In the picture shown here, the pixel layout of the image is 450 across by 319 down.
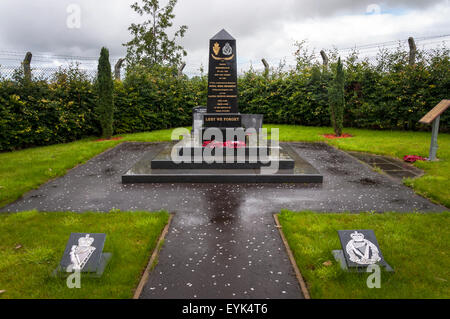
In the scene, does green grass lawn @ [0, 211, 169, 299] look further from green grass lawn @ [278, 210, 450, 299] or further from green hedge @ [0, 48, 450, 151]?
green hedge @ [0, 48, 450, 151]

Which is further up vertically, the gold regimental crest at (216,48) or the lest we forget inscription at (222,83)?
the gold regimental crest at (216,48)

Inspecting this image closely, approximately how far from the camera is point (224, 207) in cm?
512

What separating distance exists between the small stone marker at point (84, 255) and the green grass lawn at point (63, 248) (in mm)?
100

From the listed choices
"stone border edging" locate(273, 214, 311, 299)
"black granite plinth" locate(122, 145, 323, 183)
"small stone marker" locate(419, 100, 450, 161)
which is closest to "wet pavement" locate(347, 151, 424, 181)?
"small stone marker" locate(419, 100, 450, 161)

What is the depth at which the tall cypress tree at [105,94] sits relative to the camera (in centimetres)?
1170

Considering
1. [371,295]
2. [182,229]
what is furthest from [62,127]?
[371,295]


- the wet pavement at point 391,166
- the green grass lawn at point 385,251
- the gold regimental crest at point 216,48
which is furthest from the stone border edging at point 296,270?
the gold regimental crest at point 216,48

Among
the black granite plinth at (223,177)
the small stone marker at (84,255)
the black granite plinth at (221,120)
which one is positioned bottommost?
the small stone marker at (84,255)

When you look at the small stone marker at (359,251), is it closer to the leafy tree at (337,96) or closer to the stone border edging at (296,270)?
the stone border edging at (296,270)

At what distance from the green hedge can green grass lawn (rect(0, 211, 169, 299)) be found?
6978 millimetres

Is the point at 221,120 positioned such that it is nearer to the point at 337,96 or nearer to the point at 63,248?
the point at 337,96

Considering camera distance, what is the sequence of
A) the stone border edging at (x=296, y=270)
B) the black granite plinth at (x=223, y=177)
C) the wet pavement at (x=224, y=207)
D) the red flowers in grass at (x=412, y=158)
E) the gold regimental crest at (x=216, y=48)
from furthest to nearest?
1. the gold regimental crest at (x=216, y=48)
2. the red flowers in grass at (x=412, y=158)
3. the black granite plinth at (x=223, y=177)
4. the wet pavement at (x=224, y=207)
5. the stone border edging at (x=296, y=270)

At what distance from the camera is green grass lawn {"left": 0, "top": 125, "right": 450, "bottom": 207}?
598 centimetres

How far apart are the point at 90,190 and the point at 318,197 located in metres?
4.25
